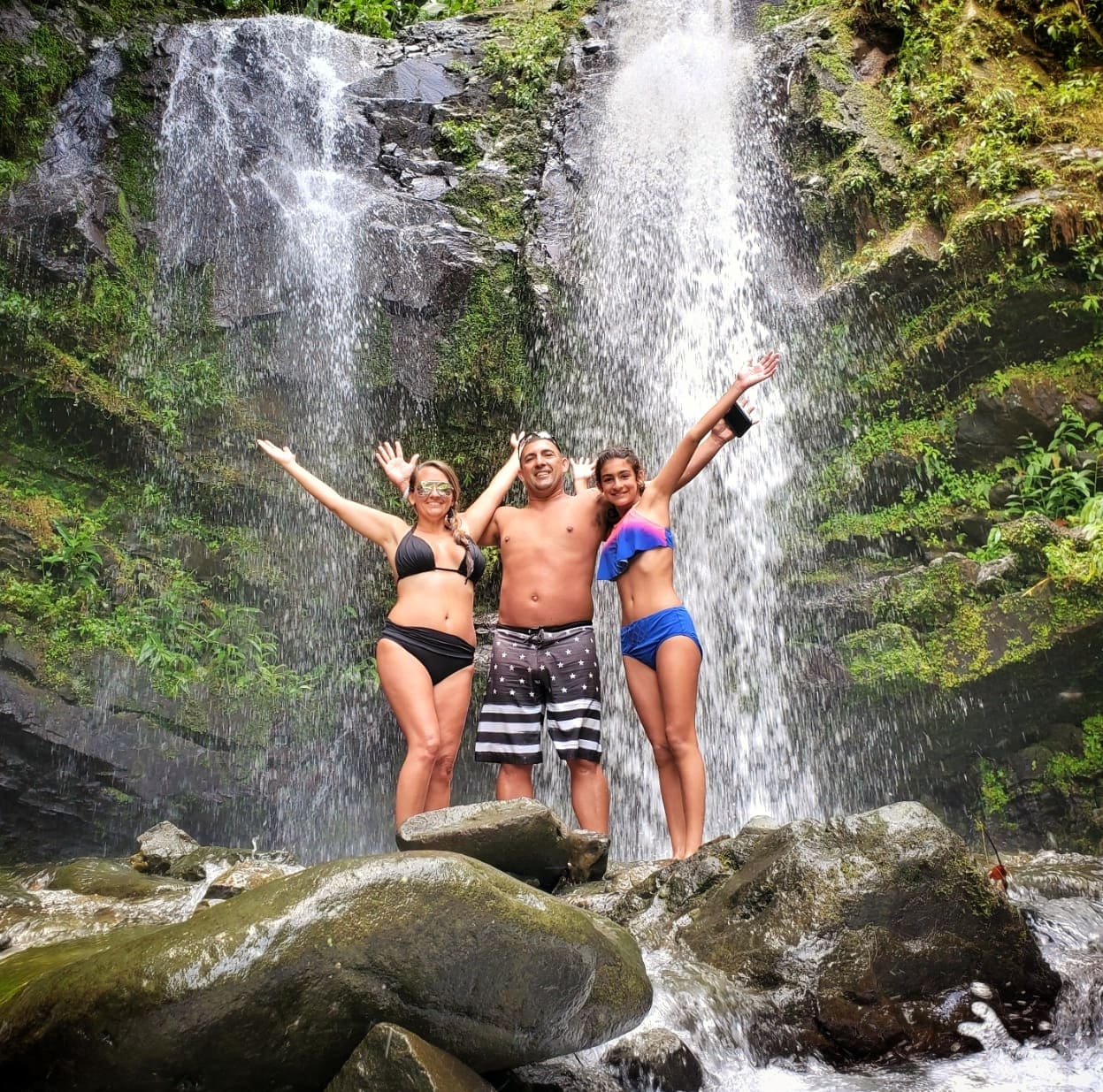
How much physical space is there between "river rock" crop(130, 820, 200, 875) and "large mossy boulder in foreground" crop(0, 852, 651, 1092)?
8.53 ft

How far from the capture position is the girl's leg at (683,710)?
14.3ft

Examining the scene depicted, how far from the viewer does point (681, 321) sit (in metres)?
8.51

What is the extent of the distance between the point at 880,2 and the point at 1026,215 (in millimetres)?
3410

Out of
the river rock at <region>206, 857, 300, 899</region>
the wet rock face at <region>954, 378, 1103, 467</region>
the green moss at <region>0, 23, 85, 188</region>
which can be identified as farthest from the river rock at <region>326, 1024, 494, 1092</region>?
the green moss at <region>0, 23, 85, 188</region>

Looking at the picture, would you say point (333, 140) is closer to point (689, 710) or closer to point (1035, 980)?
point (689, 710)

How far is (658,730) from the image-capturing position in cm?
448

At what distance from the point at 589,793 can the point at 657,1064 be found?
6.69 feet

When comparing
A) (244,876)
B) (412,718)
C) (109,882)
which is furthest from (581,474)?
(109,882)

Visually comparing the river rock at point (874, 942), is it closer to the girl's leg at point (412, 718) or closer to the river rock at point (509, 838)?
the river rock at point (509, 838)

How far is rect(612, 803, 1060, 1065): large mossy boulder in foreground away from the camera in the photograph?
2816 millimetres

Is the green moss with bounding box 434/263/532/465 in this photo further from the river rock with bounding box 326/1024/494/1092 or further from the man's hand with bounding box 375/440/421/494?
the river rock with bounding box 326/1024/494/1092

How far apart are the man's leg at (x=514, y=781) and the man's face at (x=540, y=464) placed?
146 centimetres

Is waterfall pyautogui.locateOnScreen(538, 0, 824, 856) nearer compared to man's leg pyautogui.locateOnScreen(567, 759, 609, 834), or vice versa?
man's leg pyautogui.locateOnScreen(567, 759, 609, 834)

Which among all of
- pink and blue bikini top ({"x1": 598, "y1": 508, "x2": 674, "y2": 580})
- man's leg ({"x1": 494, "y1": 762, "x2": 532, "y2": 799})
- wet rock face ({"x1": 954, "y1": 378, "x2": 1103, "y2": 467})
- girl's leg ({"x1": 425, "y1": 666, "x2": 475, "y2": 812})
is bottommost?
man's leg ({"x1": 494, "y1": 762, "x2": 532, "y2": 799})
